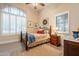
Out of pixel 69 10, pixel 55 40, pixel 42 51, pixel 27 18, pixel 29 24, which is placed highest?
pixel 69 10

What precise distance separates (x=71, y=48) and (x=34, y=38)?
0.72 metres

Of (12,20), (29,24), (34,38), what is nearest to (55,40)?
(34,38)

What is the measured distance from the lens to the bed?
1.97 meters

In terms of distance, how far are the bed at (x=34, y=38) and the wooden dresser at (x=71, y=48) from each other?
37 cm

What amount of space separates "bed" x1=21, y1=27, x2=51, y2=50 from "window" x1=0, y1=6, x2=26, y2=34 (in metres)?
0.16

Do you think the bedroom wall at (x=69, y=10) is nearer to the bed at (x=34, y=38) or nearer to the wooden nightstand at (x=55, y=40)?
the wooden nightstand at (x=55, y=40)

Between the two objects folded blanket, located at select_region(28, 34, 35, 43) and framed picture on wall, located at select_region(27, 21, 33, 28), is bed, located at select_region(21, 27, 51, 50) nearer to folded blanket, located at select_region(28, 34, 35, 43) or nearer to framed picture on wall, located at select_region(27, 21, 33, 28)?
folded blanket, located at select_region(28, 34, 35, 43)

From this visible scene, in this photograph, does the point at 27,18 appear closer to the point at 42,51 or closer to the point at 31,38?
the point at 31,38

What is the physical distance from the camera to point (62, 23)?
198 centimetres

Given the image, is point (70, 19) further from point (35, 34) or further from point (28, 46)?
point (28, 46)

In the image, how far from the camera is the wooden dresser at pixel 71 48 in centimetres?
186

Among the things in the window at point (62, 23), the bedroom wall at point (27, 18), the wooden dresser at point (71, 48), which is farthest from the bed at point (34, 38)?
the wooden dresser at point (71, 48)

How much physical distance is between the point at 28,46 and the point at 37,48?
180 mm


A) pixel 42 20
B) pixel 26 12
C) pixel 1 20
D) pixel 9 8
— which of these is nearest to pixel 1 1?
pixel 9 8
